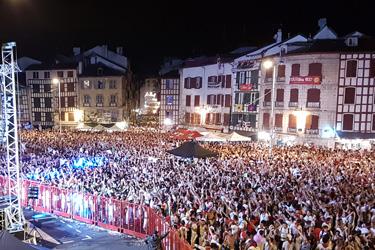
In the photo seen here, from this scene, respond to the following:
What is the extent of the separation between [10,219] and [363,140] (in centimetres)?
3039

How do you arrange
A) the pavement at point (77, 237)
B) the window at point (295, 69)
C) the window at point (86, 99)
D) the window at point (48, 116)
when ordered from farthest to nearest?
the window at point (48, 116) < the window at point (86, 99) < the window at point (295, 69) < the pavement at point (77, 237)

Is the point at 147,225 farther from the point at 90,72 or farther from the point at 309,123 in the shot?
the point at 90,72

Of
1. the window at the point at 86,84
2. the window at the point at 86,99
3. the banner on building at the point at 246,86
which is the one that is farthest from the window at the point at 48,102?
the banner on building at the point at 246,86

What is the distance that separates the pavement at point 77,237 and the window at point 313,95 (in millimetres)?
25932

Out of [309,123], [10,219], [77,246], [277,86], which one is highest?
[277,86]

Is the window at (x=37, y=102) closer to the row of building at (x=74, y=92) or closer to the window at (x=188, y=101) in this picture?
the row of building at (x=74, y=92)

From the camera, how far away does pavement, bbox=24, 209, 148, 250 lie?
12.7 meters

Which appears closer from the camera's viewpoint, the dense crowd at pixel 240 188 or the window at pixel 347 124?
the dense crowd at pixel 240 188

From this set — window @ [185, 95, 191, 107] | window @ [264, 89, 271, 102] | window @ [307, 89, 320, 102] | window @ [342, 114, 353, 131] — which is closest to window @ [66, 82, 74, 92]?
window @ [185, 95, 191, 107]

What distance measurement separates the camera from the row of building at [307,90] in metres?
33.4

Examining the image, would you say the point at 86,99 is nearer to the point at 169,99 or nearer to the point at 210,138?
the point at 169,99

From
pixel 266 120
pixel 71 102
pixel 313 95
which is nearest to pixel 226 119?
pixel 266 120

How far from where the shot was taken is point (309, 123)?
113 feet

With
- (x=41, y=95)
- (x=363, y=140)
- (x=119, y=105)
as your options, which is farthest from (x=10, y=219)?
(x=41, y=95)
